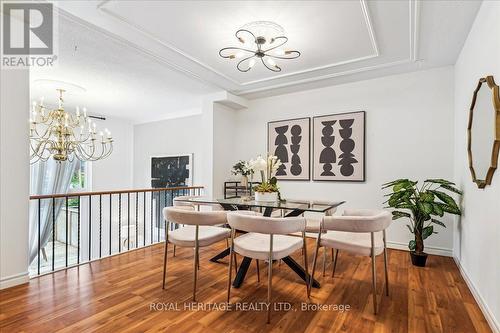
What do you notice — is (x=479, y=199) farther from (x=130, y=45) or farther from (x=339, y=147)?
(x=130, y=45)

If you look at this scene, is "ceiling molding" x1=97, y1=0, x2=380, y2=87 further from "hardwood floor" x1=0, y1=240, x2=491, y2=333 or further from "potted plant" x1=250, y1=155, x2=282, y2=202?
"hardwood floor" x1=0, y1=240, x2=491, y2=333

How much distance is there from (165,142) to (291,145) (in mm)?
3525

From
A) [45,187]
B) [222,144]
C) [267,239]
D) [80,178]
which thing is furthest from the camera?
[80,178]

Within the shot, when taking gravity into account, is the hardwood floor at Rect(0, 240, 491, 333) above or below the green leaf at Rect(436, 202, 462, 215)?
below

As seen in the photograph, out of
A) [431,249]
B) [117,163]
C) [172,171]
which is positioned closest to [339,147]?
[431,249]

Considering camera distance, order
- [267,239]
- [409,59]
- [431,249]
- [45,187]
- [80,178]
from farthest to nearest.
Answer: [80,178], [45,187], [431,249], [409,59], [267,239]

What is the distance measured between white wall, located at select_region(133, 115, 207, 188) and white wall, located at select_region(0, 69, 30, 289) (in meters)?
3.31

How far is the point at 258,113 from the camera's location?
502 cm

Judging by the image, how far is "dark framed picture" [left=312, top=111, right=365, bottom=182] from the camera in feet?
12.9

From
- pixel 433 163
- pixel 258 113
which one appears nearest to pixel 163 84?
pixel 258 113

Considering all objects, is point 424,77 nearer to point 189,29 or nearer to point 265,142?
point 265,142

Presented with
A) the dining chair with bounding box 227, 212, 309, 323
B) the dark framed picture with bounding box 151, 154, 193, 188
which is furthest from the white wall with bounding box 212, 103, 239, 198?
the dining chair with bounding box 227, 212, 309, 323

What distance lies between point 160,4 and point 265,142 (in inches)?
119

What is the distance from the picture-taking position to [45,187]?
5.53 metres
